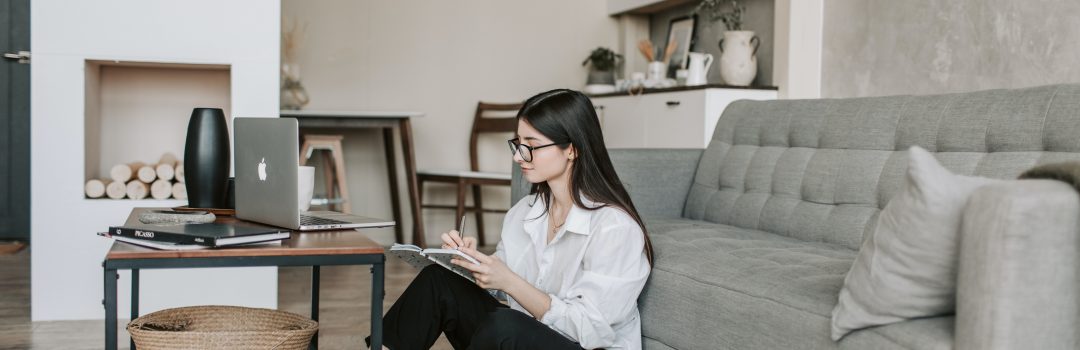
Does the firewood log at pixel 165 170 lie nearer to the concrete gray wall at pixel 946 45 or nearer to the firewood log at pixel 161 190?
the firewood log at pixel 161 190

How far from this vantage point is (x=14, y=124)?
568cm

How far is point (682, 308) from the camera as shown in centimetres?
219

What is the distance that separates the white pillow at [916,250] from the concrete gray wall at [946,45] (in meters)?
2.05

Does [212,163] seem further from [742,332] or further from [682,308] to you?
[742,332]

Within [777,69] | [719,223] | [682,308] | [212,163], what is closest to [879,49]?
[777,69]

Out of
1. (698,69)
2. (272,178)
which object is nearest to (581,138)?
(272,178)

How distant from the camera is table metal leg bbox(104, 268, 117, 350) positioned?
1.71 metres

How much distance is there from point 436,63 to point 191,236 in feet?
13.8

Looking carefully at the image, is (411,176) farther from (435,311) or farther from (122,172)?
(435,311)

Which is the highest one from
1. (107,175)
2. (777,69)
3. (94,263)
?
(777,69)

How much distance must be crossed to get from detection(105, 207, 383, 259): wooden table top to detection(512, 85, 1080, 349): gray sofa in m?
0.73

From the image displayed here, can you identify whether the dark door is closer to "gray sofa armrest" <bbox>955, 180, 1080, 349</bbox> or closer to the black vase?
the black vase

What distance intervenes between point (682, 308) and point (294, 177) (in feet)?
2.83

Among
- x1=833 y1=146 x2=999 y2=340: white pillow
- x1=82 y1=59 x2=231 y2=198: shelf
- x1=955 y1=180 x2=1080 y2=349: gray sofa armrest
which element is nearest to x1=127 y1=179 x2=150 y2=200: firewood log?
x1=82 y1=59 x2=231 y2=198: shelf
